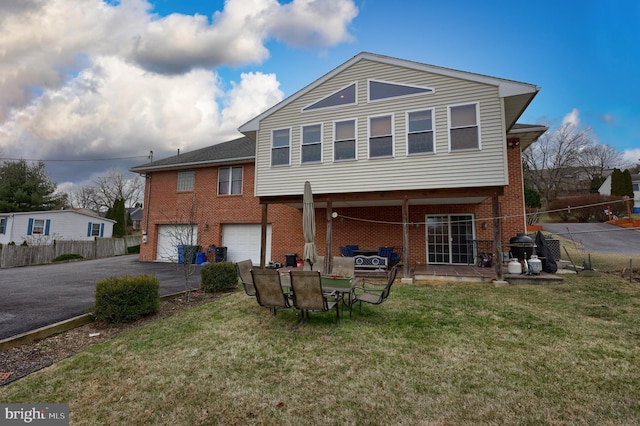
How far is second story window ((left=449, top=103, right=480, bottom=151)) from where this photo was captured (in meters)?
8.84

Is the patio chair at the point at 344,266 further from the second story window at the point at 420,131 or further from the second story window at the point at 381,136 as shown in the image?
the second story window at the point at 420,131

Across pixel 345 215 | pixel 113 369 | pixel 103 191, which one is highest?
pixel 103 191

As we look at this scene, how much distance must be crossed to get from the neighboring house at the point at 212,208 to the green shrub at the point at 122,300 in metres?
7.53

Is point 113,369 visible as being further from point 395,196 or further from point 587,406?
point 395,196

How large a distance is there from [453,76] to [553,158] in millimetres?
35711

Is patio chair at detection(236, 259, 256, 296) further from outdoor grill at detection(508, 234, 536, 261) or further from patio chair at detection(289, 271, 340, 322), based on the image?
outdoor grill at detection(508, 234, 536, 261)

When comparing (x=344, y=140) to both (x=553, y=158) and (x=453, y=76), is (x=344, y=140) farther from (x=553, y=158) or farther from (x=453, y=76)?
(x=553, y=158)

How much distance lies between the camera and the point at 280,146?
36.5 feet

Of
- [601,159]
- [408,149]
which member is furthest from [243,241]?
[601,159]

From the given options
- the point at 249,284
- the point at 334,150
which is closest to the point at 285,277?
the point at 249,284

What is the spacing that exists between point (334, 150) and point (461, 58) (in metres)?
Answer: 8.05

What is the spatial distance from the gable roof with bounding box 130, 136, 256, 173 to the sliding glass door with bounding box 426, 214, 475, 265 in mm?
8844

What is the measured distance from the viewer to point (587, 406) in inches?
110

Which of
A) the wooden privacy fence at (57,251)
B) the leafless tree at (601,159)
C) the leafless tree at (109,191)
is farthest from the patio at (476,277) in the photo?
the leafless tree at (109,191)
